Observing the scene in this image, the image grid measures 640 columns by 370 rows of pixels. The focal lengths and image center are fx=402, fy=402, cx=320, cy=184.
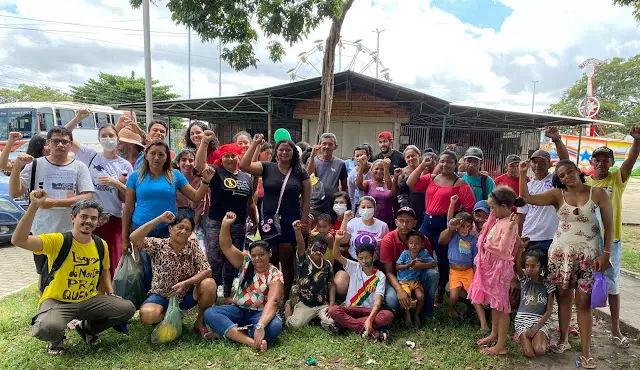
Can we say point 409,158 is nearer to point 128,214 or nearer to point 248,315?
point 248,315

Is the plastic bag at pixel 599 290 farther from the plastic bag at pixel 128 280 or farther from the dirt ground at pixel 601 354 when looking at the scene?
the plastic bag at pixel 128 280

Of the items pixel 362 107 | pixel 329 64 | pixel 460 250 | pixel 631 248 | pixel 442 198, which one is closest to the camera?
pixel 460 250

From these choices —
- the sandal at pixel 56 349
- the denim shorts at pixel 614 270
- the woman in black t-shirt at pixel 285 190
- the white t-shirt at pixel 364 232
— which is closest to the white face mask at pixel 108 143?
the woman in black t-shirt at pixel 285 190

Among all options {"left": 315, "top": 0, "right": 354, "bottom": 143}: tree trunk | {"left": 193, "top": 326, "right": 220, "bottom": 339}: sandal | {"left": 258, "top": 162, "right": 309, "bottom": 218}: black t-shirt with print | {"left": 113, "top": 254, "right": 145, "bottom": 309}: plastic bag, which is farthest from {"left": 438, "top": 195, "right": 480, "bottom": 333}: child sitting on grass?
{"left": 315, "top": 0, "right": 354, "bottom": 143}: tree trunk

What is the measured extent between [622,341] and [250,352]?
11.4 ft

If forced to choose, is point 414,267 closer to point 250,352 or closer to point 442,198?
point 442,198

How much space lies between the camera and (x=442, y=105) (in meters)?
13.8

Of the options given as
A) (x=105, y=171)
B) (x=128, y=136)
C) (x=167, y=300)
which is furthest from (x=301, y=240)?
(x=128, y=136)

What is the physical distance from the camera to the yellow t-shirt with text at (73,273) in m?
3.20

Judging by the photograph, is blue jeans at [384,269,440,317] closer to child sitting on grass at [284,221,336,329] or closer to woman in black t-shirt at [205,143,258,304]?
child sitting on grass at [284,221,336,329]

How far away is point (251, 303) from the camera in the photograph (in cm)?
378

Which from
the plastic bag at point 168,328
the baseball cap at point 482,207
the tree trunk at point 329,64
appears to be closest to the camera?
the plastic bag at point 168,328

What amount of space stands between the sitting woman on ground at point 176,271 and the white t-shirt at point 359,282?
1362mm

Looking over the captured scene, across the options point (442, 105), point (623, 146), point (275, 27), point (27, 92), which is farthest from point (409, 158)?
point (27, 92)
